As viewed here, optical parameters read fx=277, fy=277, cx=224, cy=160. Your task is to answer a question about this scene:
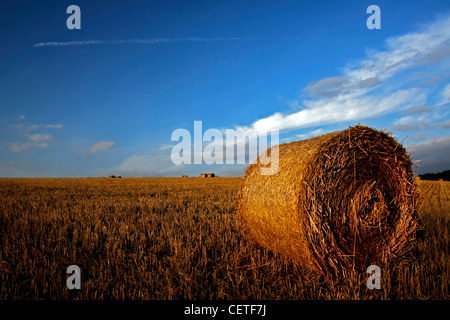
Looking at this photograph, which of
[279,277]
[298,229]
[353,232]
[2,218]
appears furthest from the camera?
[2,218]

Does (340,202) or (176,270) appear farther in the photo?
(340,202)

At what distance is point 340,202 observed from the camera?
4.42 m

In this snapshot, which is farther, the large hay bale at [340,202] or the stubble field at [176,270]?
the large hay bale at [340,202]

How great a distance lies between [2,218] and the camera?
23.1 feet

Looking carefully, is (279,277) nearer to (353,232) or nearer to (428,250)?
(353,232)

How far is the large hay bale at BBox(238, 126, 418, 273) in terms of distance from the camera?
13.4ft

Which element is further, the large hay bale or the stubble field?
the large hay bale

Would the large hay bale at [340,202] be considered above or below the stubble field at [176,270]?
above

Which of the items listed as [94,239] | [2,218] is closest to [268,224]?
[94,239]

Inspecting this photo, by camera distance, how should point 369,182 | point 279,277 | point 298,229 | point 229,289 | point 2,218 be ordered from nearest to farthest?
point 229,289, point 279,277, point 298,229, point 369,182, point 2,218

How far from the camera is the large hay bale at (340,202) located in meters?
4.07

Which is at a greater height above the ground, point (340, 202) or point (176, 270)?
point (340, 202)

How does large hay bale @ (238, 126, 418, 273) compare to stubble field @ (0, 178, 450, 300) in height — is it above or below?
above
